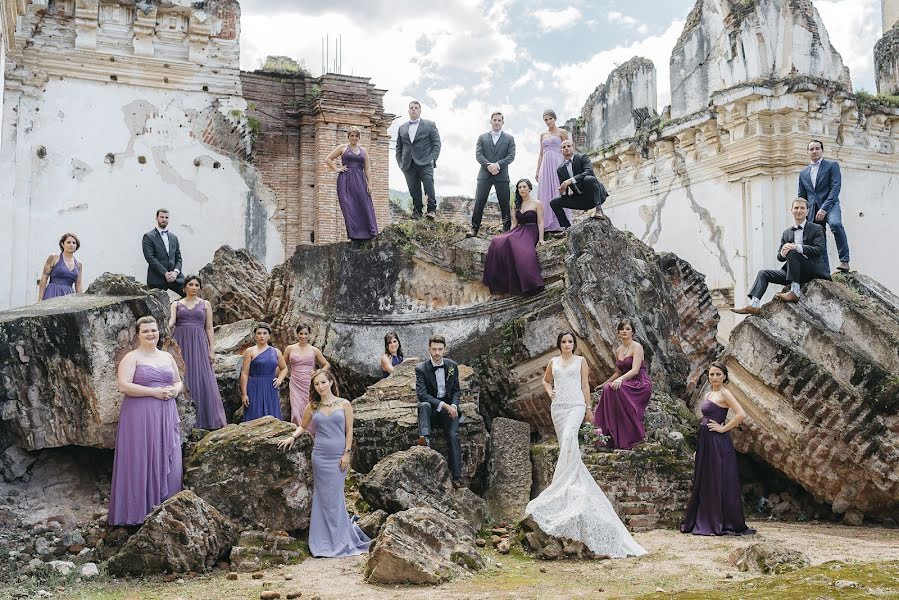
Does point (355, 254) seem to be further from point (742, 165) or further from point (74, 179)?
point (742, 165)

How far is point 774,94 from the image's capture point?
14383mm

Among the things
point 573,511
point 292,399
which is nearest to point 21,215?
point 292,399

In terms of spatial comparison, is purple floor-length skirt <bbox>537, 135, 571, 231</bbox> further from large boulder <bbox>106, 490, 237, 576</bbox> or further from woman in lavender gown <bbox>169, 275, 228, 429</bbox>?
large boulder <bbox>106, 490, 237, 576</bbox>

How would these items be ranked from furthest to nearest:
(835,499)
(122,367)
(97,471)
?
(835,499)
(97,471)
(122,367)

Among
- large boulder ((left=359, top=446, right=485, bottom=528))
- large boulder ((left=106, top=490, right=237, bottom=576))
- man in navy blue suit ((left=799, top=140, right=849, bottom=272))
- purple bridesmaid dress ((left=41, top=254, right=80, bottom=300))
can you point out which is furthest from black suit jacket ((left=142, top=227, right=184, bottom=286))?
man in navy blue suit ((left=799, top=140, right=849, bottom=272))

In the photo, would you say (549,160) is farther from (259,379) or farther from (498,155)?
(259,379)

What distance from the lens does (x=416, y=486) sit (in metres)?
7.24

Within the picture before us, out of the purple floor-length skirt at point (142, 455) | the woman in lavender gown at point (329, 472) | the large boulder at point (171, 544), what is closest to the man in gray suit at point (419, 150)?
the woman in lavender gown at point (329, 472)

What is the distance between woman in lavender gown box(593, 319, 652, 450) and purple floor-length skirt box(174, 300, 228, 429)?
11.9ft

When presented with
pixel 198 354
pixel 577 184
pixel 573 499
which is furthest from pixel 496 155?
pixel 573 499

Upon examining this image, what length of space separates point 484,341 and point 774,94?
775 centimetres

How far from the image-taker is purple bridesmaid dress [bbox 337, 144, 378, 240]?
34.0 ft

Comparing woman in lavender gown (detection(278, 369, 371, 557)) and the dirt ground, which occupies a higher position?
woman in lavender gown (detection(278, 369, 371, 557))

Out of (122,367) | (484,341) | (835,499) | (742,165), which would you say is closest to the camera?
(122,367)
